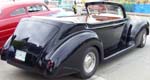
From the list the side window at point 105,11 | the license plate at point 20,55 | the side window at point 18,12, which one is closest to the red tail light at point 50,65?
the license plate at point 20,55

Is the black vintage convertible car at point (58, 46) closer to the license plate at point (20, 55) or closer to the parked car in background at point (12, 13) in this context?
the license plate at point (20, 55)

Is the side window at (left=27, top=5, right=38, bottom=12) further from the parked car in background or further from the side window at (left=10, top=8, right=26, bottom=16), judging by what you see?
the side window at (left=10, top=8, right=26, bottom=16)

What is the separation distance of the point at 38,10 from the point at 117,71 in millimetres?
3777

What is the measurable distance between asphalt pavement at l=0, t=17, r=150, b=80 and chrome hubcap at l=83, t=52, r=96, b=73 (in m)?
0.22

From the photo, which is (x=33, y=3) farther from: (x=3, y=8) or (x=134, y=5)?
(x=134, y=5)

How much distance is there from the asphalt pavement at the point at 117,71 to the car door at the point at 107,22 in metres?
0.41

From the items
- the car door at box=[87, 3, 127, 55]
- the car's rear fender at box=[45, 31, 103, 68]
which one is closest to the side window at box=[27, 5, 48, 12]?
the car door at box=[87, 3, 127, 55]

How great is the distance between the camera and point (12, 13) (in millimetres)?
6906

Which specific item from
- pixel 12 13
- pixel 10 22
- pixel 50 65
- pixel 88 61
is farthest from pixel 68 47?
pixel 12 13

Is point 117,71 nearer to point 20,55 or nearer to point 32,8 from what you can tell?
point 20,55

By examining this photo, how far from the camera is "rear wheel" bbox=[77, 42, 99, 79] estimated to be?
4501mm

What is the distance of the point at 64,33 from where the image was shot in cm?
439

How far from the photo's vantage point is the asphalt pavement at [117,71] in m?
4.87

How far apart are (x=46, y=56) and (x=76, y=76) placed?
0.87m
